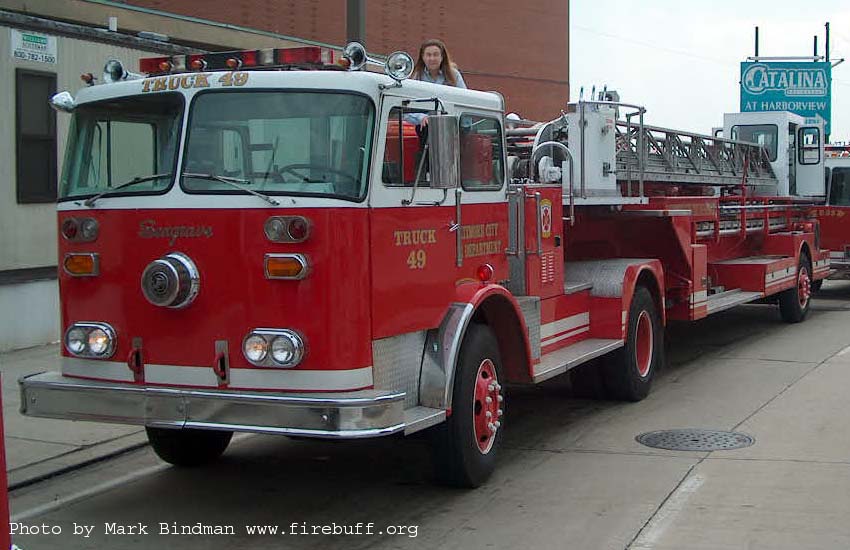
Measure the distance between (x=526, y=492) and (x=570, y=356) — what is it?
1872 millimetres

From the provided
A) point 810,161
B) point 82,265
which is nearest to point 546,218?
point 82,265

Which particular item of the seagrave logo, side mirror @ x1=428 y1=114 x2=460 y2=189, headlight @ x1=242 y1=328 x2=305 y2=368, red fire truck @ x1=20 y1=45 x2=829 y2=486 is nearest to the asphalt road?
red fire truck @ x1=20 y1=45 x2=829 y2=486

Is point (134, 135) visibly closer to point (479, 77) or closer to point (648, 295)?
point (648, 295)

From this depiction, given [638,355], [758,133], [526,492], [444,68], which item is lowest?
[526,492]

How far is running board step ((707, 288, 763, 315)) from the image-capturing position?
12133mm

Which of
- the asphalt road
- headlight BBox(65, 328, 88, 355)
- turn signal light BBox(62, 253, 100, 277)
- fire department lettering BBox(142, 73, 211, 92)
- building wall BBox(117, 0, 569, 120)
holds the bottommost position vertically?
the asphalt road

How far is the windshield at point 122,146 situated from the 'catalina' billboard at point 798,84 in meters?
27.7

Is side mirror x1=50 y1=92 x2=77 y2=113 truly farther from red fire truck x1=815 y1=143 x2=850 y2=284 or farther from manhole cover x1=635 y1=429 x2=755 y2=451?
red fire truck x1=815 y1=143 x2=850 y2=284

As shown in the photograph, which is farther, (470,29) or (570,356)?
(470,29)

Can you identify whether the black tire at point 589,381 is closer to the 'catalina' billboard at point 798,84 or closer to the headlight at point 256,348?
the headlight at point 256,348

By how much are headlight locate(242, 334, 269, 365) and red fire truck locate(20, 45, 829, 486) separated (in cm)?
1

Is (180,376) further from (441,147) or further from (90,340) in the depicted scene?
(441,147)

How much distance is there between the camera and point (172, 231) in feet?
19.6

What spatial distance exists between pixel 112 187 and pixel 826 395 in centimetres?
673
